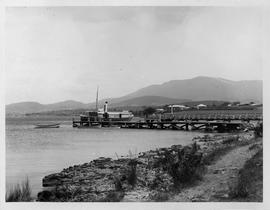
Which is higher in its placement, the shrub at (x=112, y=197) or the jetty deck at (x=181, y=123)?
the jetty deck at (x=181, y=123)

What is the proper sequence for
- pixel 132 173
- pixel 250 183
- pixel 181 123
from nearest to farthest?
1. pixel 250 183
2. pixel 132 173
3. pixel 181 123

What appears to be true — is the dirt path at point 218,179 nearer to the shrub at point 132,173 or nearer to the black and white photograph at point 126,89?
the black and white photograph at point 126,89

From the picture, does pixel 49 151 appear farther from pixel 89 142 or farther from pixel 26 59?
pixel 26 59

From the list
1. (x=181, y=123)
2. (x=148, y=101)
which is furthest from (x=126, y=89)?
(x=181, y=123)

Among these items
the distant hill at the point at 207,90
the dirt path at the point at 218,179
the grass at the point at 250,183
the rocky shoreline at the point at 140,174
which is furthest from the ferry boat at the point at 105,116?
the grass at the point at 250,183

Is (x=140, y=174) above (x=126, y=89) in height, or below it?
below

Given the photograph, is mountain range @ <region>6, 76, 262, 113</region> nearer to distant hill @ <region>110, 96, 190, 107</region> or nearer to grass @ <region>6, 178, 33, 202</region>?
distant hill @ <region>110, 96, 190, 107</region>

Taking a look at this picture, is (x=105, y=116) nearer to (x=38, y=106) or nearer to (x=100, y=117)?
(x=100, y=117)
